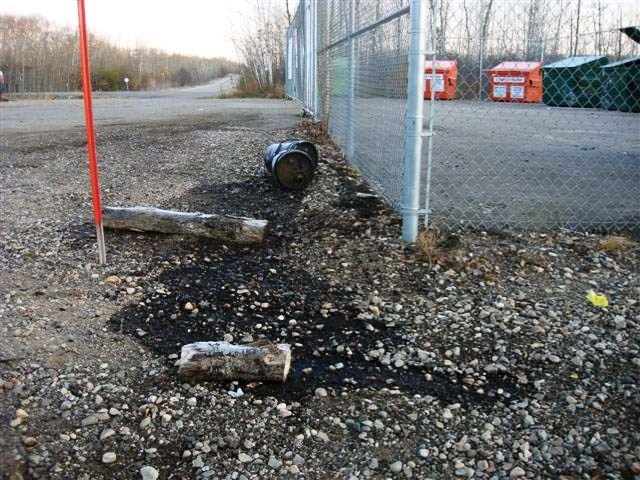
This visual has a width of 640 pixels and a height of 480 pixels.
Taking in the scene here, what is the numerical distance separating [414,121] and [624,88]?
1301 cm

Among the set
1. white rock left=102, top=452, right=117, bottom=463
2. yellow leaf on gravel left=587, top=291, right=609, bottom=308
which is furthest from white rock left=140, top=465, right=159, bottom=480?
yellow leaf on gravel left=587, top=291, right=609, bottom=308

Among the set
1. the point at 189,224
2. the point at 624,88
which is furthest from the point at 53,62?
the point at 189,224

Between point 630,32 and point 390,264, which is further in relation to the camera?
point 630,32

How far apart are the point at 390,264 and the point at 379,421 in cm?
184

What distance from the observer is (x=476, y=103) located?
6.00 meters

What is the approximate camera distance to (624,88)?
15.4 meters

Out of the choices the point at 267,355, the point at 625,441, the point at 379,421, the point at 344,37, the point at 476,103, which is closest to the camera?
the point at 625,441

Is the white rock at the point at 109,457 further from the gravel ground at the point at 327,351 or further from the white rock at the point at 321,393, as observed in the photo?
the white rock at the point at 321,393

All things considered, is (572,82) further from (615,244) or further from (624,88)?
(615,244)

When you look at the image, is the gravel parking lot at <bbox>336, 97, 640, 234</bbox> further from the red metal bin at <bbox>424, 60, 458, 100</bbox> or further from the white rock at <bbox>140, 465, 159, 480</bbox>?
the white rock at <bbox>140, 465, 159, 480</bbox>

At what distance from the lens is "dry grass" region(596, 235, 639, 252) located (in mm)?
4676

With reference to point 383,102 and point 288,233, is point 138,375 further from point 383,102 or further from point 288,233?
point 383,102

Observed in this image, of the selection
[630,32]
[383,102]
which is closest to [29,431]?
[383,102]

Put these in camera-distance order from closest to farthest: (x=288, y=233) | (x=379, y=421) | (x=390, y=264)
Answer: (x=379, y=421) < (x=390, y=264) < (x=288, y=233)
